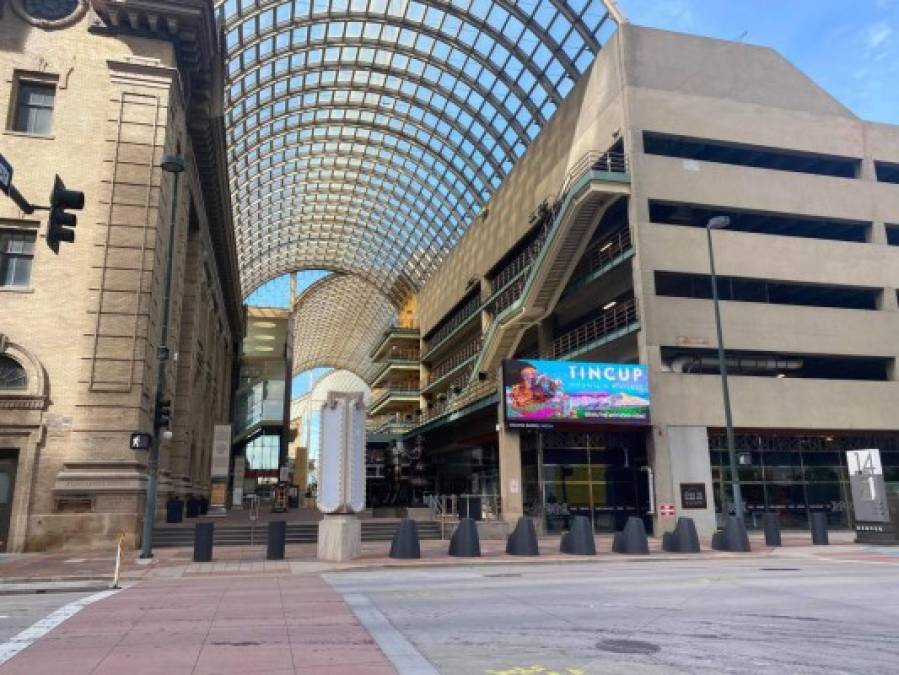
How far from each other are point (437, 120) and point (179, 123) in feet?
111

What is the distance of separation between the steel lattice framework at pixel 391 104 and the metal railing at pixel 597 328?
15.2 meters

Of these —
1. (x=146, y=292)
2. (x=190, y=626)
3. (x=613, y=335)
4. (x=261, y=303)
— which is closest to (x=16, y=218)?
(x=146, y=292)

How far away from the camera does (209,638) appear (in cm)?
784

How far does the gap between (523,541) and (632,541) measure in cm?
327

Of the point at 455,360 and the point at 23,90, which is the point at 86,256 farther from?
the point at 455,360

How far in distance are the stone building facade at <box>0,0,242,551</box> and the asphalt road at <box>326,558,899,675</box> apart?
11.1 m

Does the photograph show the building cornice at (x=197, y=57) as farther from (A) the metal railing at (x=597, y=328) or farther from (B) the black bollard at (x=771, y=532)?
(B) the black bollard at (x=771, y=532)

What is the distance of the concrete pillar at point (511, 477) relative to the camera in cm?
2866

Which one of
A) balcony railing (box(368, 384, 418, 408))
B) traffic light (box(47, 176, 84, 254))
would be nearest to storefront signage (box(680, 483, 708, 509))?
traffic light (box(47, 176, 84, 254))

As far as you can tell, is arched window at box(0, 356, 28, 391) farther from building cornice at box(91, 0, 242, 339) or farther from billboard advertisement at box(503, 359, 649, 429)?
billboard advertisement at box(503, 359, 649, 429)

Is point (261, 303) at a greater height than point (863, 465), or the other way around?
point (261, 303)

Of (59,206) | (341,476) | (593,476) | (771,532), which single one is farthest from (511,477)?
(59,206)

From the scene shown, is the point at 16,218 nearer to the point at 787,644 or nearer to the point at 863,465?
the point at 787,644

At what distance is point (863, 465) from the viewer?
2350 cm
